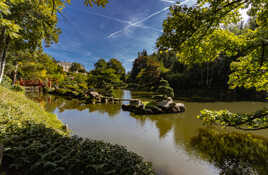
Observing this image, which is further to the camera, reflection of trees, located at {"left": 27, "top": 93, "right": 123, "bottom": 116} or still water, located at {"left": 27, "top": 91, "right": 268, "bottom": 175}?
reflection of trees, located at {"left": 27, "top": 93, "right": 123, "bottom": 116}

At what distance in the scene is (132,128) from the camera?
5.54m

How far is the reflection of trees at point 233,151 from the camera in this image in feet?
9.69

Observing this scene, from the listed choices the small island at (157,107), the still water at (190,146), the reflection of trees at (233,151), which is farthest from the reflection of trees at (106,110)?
the reflection of trees at (233,151)

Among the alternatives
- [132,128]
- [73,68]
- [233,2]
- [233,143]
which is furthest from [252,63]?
[73,68]

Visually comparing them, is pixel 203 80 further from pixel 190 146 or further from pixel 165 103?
pixel 190 146

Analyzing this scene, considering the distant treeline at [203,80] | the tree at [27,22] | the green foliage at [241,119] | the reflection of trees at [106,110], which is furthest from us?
the distant treeline at [203,80]

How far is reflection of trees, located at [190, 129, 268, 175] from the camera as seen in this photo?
295cm

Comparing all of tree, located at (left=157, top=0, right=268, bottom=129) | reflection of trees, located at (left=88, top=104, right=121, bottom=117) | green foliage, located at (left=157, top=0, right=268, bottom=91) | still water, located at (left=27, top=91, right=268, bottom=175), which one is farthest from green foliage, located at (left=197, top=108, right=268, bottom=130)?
reflection of trees, located at (left=88, top=104, right=121, bottom=117)

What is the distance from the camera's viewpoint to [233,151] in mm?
3766

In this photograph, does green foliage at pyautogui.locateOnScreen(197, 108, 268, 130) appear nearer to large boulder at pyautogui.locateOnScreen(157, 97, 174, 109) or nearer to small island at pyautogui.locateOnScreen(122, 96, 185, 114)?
small island at pyautogui.locateOnScreen(122, 96, 185, 114)

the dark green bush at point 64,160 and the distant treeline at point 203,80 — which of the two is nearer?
the dark green bush at point 64,160

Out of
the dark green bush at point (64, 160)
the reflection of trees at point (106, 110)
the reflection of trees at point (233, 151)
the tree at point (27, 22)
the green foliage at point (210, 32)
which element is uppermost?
the tree at point (27, 22)

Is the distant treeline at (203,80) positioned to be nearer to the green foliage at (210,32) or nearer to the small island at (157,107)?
the small island at (157,107)

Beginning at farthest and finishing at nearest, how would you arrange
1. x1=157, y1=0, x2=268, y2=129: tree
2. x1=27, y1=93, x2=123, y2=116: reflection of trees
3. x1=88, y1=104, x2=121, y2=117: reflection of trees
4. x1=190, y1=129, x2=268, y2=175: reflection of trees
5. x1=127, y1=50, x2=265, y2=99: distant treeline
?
x1=127, y1=50, x2=265, y2=99: distant treeline, x1=27, y1=93, x2=123, y2=116: reflection of trees, x1=88, y1=104, x2=121, y2=117: reflection of trees, x1=190, y1=129, x2=268, y2=175: reflection of trees, x1=157, y1=0, x2=268, y2=129: tree
